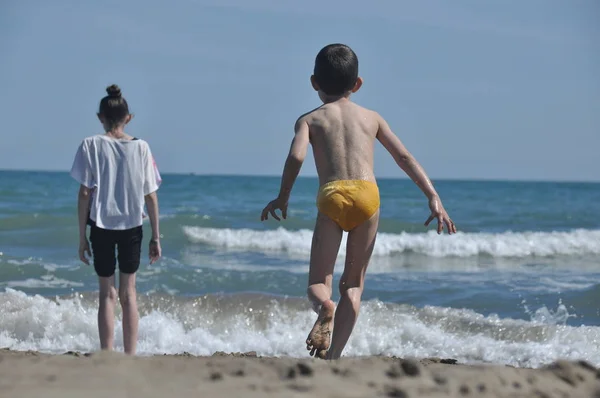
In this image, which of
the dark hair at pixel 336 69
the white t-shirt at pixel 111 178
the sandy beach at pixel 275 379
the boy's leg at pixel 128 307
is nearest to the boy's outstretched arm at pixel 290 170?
the dark hair at pixel 336 69

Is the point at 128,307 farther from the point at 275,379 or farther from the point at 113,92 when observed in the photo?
the point at 275,379

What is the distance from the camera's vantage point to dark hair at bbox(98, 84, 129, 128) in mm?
5039

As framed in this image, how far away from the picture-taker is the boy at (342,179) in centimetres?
405

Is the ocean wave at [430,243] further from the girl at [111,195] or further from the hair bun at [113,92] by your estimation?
the hair bun at [113,92]

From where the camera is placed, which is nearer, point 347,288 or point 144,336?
point 347,288

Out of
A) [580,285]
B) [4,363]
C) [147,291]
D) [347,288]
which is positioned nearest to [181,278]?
[147,291]

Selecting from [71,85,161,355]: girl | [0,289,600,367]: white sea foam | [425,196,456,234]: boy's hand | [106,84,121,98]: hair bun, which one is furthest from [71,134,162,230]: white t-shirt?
[0,289,600,367]: white sea foam

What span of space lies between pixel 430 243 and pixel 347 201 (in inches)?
469

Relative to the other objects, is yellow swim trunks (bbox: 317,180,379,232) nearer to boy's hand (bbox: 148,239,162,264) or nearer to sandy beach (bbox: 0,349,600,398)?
sandy beach (bbox: 0,349,600,398)

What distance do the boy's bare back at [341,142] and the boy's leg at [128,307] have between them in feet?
5.37

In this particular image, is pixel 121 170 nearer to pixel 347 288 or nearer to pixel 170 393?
pixel 347 288

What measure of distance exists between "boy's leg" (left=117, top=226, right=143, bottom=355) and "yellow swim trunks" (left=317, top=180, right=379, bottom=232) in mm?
1475

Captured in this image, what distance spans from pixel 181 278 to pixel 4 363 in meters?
7.41

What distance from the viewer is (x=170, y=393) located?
2.66 metres
